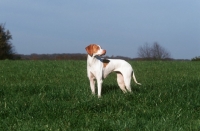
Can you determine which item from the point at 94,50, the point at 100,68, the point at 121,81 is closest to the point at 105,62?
the point at 100,68

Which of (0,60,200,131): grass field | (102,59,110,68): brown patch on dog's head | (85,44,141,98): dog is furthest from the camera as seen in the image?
(102,59,110,68): brown patch on dog's head

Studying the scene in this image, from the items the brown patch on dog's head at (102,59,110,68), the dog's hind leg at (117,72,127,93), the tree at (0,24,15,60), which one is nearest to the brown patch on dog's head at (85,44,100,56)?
the brown patch on dog's head at (102,59,110,68)

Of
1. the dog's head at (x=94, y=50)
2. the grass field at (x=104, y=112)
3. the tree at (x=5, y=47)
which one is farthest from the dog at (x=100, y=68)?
the tree at (x=5, y=47)

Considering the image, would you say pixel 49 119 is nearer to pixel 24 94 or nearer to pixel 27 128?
pixel 27 128

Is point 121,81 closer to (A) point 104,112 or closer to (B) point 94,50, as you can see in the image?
(B) point 94,50

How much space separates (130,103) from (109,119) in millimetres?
1724

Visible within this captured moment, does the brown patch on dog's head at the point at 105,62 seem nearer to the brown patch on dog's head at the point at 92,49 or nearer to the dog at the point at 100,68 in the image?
the dog at the point at 100,68

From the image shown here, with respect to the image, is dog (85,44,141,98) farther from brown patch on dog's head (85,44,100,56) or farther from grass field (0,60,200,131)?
grass field (0,60,200,131)

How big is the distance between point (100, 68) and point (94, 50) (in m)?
0.53

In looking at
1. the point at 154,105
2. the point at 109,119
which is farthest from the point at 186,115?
the point at 109,119

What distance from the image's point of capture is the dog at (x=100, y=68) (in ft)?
31.1

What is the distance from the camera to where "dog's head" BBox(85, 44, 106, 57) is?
935cm

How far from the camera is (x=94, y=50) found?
9438 mm

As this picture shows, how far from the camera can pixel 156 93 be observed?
32.8 ft
